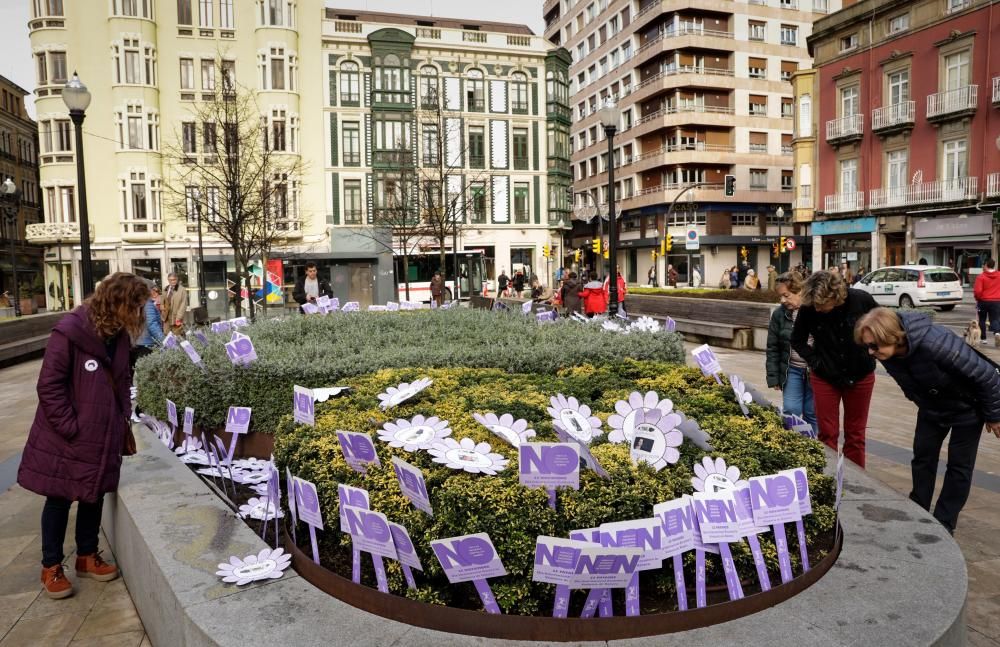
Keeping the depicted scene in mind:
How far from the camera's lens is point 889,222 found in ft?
113

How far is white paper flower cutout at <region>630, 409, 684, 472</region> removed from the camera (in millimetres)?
3090

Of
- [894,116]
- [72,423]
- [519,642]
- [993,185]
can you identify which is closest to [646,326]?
[72,423]

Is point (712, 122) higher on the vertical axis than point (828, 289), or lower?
higher

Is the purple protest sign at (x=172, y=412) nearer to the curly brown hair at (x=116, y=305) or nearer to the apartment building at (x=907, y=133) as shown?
the curly brown hair at (x=116, y=305)

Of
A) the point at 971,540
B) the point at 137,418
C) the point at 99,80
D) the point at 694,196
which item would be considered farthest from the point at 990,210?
the point at 99,80

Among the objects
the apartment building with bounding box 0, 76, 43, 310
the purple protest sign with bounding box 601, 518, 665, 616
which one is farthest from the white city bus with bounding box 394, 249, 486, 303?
the apartment building with bounding box 0, 76, 43, 310

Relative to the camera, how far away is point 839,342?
16.5 feet

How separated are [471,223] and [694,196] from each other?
18.6 meters

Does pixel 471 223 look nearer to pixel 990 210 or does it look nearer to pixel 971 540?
pixel 990 210

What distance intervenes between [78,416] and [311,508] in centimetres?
161

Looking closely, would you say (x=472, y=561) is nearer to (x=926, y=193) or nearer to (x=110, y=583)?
(x=110, y=583)

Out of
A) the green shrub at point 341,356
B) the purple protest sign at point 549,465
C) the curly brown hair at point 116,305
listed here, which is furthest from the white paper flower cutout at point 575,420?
the green shrub at point 341,356

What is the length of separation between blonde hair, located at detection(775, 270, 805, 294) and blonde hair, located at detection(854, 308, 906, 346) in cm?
215

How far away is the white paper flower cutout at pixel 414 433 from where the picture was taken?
325 centimetres
